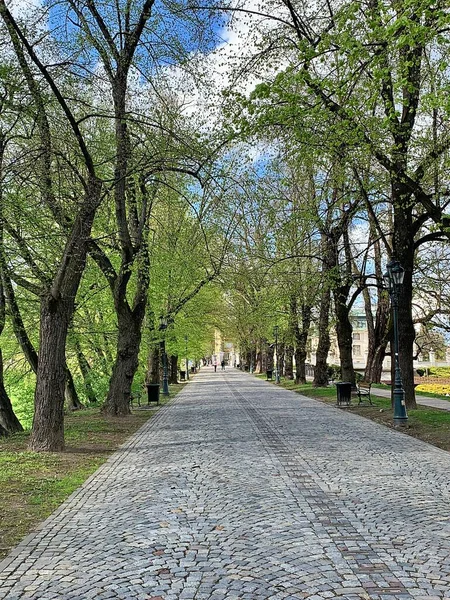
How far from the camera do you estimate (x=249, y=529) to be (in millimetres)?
6266

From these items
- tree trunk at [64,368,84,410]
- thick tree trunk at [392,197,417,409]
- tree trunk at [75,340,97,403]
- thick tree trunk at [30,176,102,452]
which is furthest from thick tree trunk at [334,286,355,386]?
thick tree trunk at [30,176,102,452]

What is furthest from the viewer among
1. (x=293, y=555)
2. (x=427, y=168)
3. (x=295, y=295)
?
(x=295, y=295)

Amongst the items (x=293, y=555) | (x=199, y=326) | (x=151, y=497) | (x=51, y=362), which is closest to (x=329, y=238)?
(x=199, y=326)

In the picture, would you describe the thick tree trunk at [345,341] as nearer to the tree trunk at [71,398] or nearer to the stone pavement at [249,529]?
the tree trunk at [71,398]

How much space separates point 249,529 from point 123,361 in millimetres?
13207

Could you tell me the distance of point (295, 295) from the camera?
31859 mm

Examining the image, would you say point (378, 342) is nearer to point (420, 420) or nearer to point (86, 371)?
point (86, 371)

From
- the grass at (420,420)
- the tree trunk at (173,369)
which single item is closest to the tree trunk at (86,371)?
the grass at (420,420)

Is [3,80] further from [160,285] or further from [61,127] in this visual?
[160,285]

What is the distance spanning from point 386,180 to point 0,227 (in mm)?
9979

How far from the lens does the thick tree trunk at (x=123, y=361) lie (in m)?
18.9

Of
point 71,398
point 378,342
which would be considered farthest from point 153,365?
point 378,342

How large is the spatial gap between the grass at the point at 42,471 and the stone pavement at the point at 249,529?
0.25 metres

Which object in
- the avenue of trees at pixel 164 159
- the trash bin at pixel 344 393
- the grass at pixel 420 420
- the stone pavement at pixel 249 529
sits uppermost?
the avenue of trees at pixel 164 159
